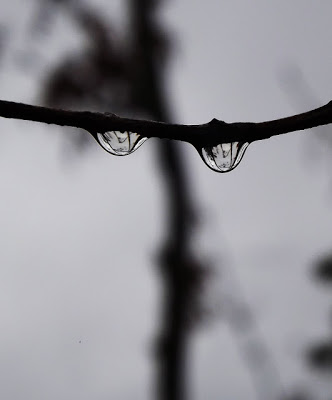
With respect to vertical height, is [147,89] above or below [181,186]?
above

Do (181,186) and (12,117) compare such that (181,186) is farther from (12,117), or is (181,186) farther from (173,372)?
(12,117)

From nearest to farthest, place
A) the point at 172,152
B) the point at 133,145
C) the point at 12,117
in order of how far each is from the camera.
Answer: the point at 12,117, the point at 133,145, the point at 172,152

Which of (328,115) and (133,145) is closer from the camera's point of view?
(328,115)

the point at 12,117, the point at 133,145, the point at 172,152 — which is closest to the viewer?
the point at 12,117

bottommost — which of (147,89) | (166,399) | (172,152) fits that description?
(166,399)

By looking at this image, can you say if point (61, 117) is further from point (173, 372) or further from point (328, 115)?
point (173, 372)

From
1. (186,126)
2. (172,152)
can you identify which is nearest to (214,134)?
(186,126)
